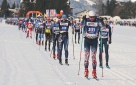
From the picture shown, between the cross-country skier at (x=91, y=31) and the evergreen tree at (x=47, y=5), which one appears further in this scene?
the evergreen tree at (x=47, y=5)

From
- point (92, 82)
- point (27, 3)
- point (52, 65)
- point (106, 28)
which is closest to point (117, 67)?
point (106, 28)

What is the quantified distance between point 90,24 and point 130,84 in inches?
91.2

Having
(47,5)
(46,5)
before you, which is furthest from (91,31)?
(47,5)

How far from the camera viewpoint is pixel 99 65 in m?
13.2

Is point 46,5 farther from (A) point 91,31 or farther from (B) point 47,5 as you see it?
(A) point 91,31

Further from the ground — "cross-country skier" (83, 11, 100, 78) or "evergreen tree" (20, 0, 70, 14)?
"evergreen tree" (20, 0, 70, 14)

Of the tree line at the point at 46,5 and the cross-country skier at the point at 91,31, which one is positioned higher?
the tree line at the point at 46,5

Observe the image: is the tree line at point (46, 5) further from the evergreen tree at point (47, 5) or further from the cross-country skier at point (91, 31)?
the cross-country skier at point (91, 31)

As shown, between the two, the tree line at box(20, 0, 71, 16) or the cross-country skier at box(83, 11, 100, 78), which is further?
the tree line at box(20, 0, 71, 16)

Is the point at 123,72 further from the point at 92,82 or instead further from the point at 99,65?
the point at 92,82

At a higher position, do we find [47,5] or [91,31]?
[47,5]

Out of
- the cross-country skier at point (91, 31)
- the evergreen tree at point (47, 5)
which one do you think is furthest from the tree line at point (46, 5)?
the cross-country skier at point (91, 31)

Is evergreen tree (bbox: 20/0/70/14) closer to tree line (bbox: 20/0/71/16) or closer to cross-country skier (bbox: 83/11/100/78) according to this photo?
tree line (bbox: 20/0/71/16)

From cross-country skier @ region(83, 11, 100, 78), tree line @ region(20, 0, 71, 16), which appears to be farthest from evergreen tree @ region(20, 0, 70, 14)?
cross-country skier @ region(83, 11, 100, 78)
